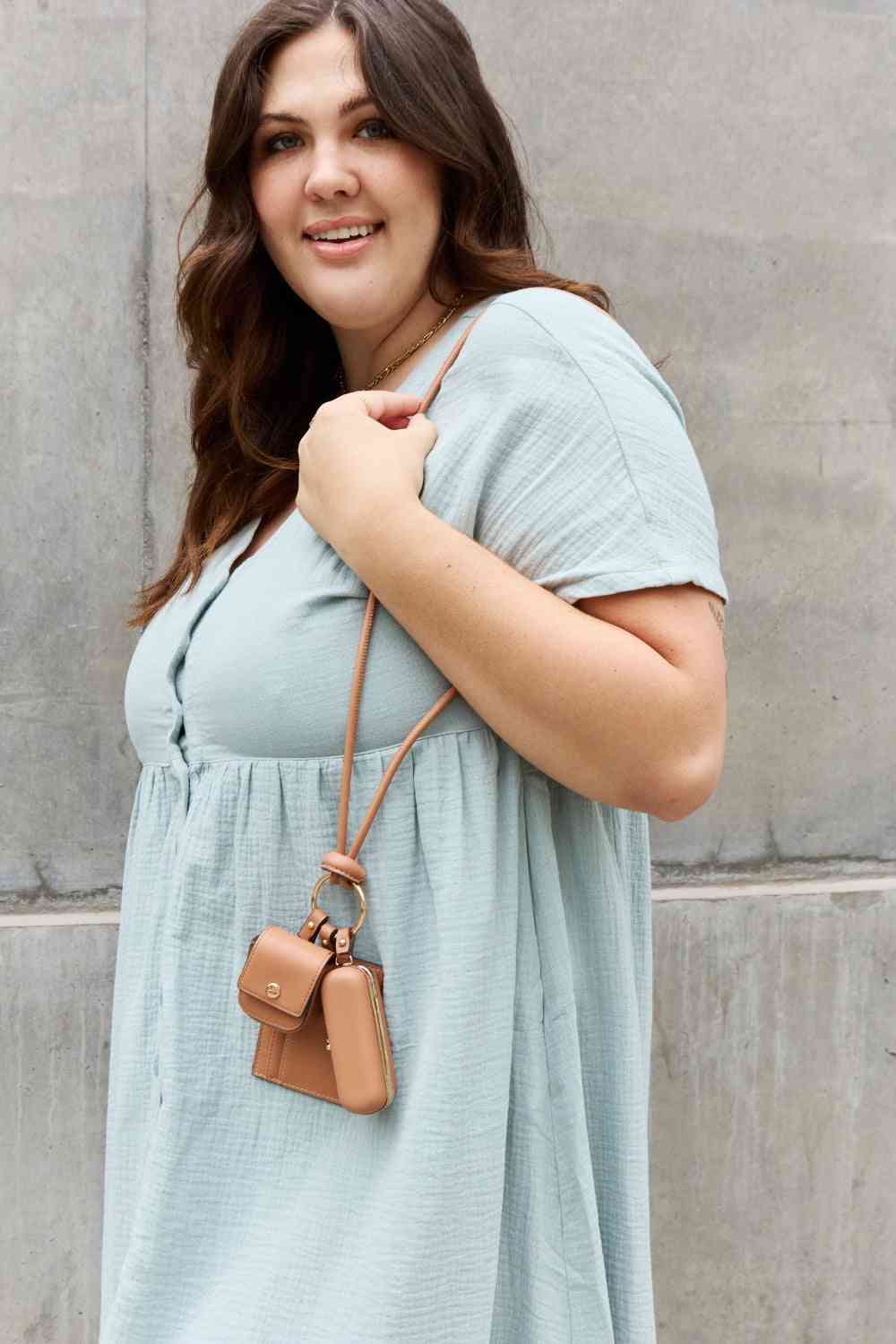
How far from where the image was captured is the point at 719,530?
2.37m

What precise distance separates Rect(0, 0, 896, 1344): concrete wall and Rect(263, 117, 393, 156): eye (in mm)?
763

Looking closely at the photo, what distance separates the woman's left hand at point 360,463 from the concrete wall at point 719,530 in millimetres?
1026

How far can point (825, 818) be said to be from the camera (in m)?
2.48

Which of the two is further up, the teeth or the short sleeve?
the teeth

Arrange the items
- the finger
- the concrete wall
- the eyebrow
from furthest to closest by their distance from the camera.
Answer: the concrete wall, the eyebrow, the finger

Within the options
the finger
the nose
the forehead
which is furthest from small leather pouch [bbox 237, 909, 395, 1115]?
the forehead

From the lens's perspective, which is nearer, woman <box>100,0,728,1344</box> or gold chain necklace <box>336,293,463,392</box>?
woman <box>100,0,728,1344</box>

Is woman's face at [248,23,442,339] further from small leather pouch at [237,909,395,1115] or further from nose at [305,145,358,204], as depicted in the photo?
small leather pouch at [237,909,395,1115]

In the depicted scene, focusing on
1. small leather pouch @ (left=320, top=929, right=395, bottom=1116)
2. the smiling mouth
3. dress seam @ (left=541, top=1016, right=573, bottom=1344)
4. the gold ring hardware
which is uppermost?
the smiling mouth

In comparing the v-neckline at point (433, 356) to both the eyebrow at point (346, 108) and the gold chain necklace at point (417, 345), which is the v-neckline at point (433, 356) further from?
the eyebrow at point (346, 108)

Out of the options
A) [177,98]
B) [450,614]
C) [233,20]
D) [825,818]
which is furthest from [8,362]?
[825,818]

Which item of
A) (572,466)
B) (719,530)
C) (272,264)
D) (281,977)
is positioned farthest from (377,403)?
(719,530)

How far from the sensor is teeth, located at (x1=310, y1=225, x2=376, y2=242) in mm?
1441

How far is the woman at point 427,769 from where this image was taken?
1165 millimetres
